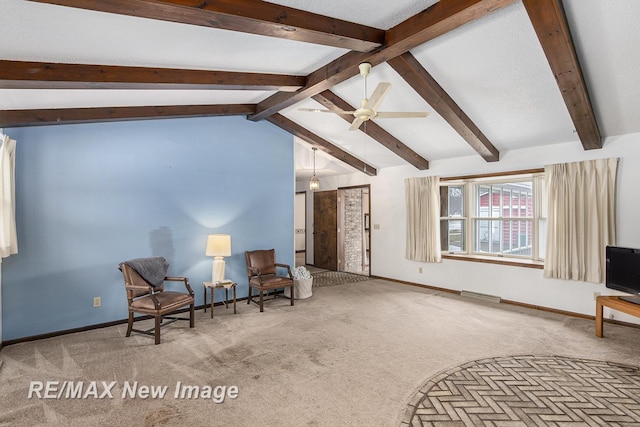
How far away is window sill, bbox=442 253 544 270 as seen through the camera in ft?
16.5

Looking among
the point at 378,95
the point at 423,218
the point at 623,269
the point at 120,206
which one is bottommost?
the point at 623,269

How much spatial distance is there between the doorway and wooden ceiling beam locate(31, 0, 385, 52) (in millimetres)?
5114

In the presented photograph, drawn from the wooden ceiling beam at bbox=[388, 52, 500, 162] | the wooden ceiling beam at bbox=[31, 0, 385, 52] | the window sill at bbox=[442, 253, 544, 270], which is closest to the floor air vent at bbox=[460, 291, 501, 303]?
the window sill at bbox=[442, 253, 544, 270]

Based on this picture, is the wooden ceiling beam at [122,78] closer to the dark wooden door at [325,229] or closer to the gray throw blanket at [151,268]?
the gray throw blanket at [151,268]

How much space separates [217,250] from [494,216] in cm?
462

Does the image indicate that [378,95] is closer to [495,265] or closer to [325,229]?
[495,265]

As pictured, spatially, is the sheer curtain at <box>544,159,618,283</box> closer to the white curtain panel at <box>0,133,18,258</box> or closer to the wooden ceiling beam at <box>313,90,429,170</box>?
the wooden ceiling beam at <box>313,90,429,170</box>

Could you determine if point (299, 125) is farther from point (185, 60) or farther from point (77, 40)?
point (77, 40)

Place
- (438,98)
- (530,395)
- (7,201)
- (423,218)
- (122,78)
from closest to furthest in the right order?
(530,395), (122,78), (7,201), (438,98), (423,218)

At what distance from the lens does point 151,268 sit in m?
4.20

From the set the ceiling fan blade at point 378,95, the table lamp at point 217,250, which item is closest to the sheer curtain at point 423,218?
the ceiling fan blade at point 378,95

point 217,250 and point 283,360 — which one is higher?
point 217,250

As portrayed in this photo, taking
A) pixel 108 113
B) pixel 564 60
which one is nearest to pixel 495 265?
pixel 564 60

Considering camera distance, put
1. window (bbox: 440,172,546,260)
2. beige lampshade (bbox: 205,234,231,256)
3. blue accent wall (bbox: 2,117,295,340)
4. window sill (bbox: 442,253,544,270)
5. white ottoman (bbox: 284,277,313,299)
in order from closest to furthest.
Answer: blue accent wall (bbox: 2,117,295,340), beige lampshade (bbox: 205,234,231,256), window sill (bbox: 442,253,544,270), window (bbox: 440,172,546,260), white ottoman (bbox: 284,277,313,299)
